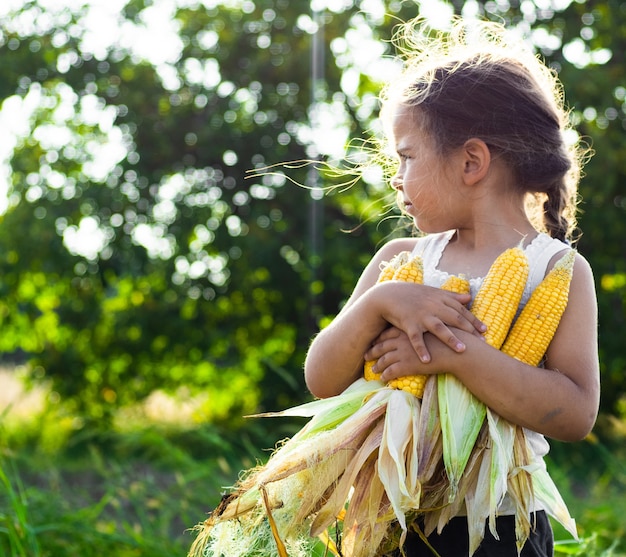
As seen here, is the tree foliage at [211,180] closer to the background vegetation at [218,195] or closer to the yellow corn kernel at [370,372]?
the background vegetation at [218,195]

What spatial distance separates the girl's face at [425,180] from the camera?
1.89 m

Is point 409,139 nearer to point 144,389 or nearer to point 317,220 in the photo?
point 317,220

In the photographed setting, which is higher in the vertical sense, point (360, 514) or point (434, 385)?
point (434, 385)

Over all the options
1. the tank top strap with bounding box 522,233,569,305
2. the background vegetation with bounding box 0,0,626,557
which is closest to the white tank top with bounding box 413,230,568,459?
the tank top strap with bounding box 522,233,569,305

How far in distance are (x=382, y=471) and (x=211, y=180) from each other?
17.3 ft

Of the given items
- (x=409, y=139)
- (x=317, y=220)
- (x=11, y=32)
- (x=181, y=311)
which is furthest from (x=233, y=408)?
(x=409, y=139)

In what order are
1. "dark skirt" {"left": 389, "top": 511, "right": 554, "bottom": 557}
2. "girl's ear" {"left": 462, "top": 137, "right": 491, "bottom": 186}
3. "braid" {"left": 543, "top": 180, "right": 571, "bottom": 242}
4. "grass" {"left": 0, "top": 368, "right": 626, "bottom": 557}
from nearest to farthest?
"dark skirt" {"left": 389, "top": 511, "right": 554, "bottom": 557} → "girl's ear" {"left": 462, "top": 137, "right": 491, "bottom": 186} → "braid" {"left": 543, "top": 180, "right": 571, "bottom": 242} → "grass" {"left": 0, "top": 368, "right": 626, "bottom": 557}

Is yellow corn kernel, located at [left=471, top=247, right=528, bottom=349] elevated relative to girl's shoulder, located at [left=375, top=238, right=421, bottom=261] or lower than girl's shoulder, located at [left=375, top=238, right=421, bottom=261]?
lower

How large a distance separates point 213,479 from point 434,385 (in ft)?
7.81

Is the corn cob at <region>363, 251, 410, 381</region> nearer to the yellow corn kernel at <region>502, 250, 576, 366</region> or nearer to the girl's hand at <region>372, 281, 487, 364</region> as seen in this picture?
the girl's hand at <region>372, 281, 487, 364</region>

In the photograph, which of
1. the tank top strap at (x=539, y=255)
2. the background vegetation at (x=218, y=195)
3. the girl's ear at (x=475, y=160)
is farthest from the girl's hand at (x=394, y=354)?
the background vegetation at (x=218, y=195)

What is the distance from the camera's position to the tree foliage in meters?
Answer: 6.49

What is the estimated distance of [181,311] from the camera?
6.80 metres

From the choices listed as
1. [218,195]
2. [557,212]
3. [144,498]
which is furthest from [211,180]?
[557,212]
